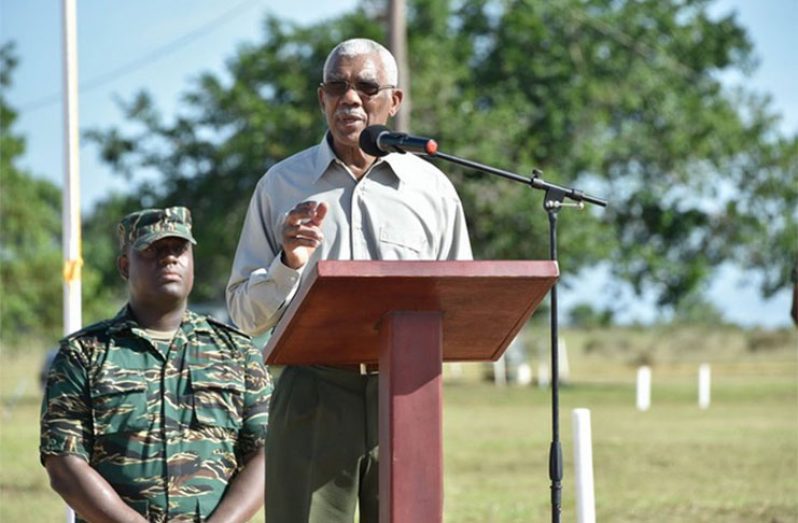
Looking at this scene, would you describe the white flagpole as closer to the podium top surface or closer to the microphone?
the microphone

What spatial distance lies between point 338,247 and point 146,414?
2.98 ft

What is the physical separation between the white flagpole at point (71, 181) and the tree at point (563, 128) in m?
26.7

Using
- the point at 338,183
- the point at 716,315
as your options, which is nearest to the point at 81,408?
the point at 338,183

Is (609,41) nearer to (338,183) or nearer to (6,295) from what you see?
(6,295)

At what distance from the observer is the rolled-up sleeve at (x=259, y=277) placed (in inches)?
187

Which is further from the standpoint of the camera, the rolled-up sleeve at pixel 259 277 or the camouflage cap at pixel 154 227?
the camouflage cap at pixel 154 227

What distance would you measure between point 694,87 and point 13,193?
1909cm

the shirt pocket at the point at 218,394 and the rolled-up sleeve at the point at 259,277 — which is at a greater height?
the rolled-up sleeve at the point at 259,277

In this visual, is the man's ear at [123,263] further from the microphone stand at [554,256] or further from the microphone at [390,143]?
the microphone stand at [554,256]

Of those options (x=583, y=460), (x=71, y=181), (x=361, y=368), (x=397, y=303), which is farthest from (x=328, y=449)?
(x=71, y=181)

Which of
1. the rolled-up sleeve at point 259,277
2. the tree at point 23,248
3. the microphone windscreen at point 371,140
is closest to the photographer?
the rolled-up sleeve at point 259,277

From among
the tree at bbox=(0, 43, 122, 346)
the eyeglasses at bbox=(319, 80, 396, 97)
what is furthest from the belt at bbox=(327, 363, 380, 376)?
the tree at bbox=(0, 43, 122, 346)

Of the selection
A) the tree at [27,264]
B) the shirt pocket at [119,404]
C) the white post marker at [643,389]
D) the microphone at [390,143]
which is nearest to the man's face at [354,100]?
the microphone at [390,143]

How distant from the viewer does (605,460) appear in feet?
61.2
